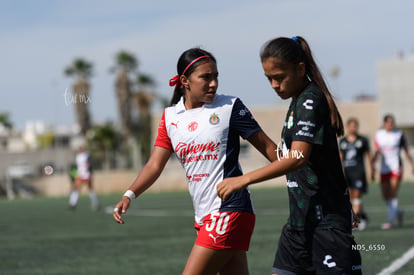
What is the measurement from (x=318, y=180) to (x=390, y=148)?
11.4m

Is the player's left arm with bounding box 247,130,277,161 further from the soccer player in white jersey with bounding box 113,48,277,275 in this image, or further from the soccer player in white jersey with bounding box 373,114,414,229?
the soccer player in white jersey with bounding box 373,114,414,229

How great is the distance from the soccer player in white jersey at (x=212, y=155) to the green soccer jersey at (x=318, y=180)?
50 cm

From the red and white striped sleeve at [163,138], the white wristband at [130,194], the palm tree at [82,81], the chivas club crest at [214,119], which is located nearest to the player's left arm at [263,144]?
the chivas club crest at [214,119]

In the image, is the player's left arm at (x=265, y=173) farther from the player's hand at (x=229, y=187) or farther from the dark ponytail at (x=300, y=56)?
the dark ponytail at (x=300, y=56)

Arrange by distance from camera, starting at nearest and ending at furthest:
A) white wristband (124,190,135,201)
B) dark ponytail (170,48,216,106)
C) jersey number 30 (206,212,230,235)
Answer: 1. jersey number 30 (206,212,230,235)
2. dark ponytail (170,48,216,106)
3. white wristband (124,190,135,201)

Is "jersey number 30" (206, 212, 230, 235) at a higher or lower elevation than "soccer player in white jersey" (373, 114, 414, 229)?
higher

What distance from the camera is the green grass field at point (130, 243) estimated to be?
998 centimetres

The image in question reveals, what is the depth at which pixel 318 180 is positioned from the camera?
15.5 feet

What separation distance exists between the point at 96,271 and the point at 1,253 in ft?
10.1

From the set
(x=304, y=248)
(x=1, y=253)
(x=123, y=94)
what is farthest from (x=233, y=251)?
(x=123, y=94)

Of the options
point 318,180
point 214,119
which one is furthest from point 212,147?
point 318,180

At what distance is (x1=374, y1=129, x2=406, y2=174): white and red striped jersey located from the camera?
15367 millimetres

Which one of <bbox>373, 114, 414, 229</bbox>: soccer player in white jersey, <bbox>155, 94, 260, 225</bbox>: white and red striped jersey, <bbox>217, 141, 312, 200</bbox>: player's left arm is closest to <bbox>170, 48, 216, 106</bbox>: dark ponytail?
<bbox>155, 94, 260, 225</bbox>: white and red striped jersey

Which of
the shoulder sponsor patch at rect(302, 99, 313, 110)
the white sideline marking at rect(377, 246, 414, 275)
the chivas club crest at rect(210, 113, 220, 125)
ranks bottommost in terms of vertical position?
the white sideline marking at rect(377, 246, 414, 275)
